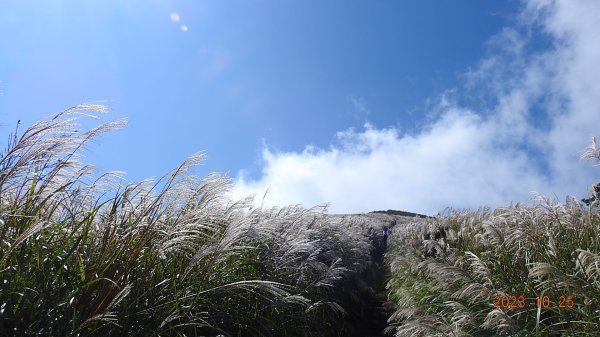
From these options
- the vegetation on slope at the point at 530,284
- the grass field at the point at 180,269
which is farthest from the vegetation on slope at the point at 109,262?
the vegetation on slope at the point at 530,284

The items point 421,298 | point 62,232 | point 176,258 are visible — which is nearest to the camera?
point 62,232

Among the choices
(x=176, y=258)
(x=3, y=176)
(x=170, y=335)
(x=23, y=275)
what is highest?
(x=3, y=176)

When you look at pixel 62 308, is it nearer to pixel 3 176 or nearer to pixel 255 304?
pixel 3 176

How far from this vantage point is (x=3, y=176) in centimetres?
267

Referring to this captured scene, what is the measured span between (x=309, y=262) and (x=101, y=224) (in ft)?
9.36

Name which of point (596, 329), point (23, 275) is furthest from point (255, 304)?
point (596, 329)
